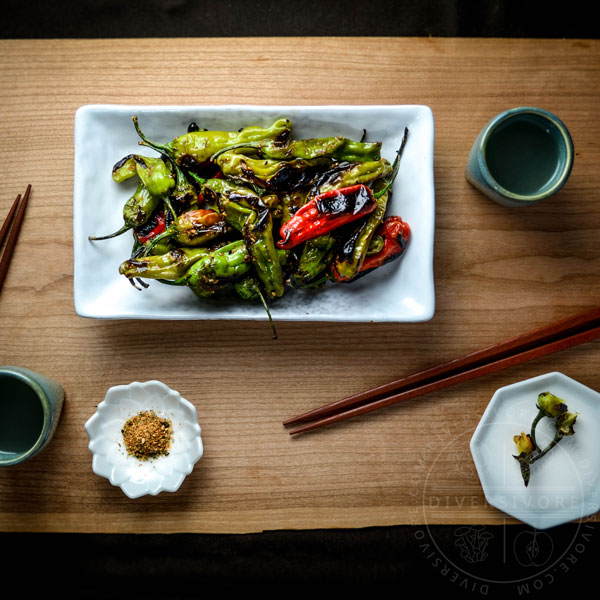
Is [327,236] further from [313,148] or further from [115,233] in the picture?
[115,233]

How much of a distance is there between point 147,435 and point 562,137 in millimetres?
1747

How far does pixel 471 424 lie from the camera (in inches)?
77.1

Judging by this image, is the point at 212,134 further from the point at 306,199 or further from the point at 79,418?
the point at 79,418

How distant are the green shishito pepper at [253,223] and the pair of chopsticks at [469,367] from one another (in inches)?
20.9

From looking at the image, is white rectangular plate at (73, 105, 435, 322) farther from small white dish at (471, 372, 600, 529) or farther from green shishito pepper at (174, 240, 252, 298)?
small white dish at (471, 372, 600, 529)

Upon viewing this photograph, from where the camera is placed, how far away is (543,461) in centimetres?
191

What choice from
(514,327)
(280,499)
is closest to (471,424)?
(514,327)

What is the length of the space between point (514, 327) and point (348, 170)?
34.2 inches

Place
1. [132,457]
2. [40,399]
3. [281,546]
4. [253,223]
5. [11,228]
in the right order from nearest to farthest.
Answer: [253,223] < [40,399] < [132,457] < [11,228] < [281,546]

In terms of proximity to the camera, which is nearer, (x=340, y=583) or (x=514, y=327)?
(x=514, y=327)

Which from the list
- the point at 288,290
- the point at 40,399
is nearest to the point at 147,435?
the point at 40,399

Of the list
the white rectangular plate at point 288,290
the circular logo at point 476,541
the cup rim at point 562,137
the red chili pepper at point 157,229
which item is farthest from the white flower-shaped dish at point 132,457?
the cup rim at point 562,137

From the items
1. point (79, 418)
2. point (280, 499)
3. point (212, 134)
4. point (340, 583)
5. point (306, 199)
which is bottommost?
point (340, 583)

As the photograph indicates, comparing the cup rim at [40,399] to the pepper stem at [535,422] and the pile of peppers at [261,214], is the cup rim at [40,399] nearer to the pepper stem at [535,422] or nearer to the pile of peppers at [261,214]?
the pile of peppers at [261,214]
